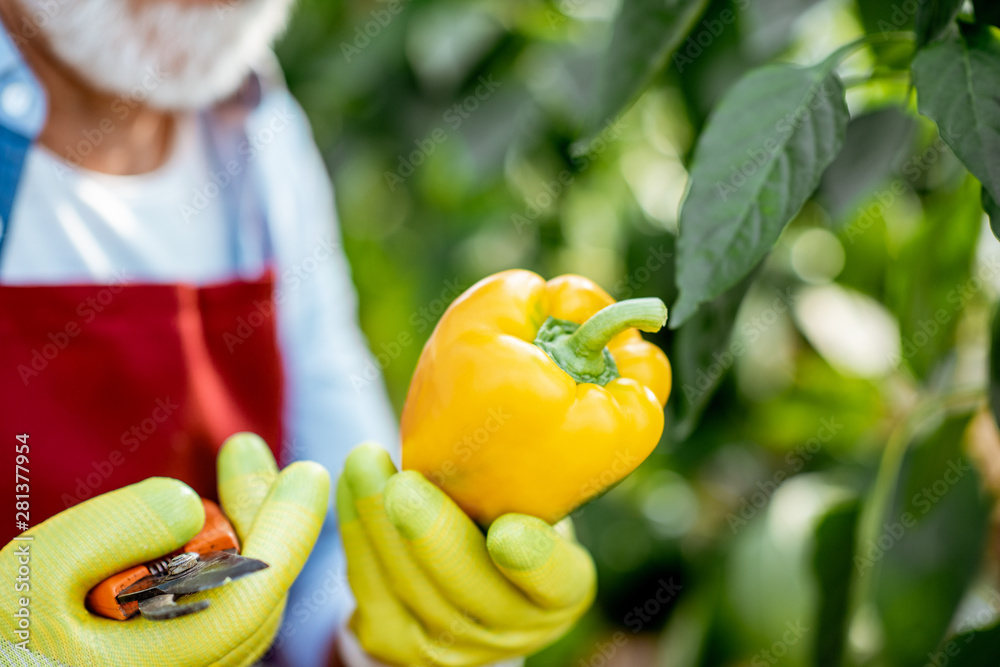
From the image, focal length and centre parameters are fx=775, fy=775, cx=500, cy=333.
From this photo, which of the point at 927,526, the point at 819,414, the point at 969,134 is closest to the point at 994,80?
the point at 969,134

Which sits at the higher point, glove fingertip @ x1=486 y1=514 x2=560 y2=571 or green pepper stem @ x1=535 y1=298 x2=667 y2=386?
green pepper stem @ x1=535 y1=298 x2=667 y2=386

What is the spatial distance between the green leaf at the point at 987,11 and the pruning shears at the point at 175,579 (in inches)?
23.2

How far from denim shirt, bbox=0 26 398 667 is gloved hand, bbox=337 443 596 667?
0.60 ft

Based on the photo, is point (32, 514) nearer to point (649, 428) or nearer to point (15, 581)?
point (15, 581)

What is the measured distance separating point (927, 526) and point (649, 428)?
0.39 m

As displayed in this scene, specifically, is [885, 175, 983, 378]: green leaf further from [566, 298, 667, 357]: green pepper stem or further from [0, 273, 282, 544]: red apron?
[0, 273, 282, 544]: red apron

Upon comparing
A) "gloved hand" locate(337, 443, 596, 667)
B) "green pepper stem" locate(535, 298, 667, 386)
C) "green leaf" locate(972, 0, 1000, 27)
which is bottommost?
"gloved hand" locate(337, 443, 596, 667)

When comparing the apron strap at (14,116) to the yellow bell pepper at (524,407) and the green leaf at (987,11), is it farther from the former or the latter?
the green leaf at (987,11)

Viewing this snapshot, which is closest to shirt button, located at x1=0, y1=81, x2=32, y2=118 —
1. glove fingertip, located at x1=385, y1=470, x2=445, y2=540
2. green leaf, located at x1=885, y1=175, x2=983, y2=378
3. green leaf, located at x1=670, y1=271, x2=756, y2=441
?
glove fingertip, located at x1=385, y1=470, x2=445, y2=540

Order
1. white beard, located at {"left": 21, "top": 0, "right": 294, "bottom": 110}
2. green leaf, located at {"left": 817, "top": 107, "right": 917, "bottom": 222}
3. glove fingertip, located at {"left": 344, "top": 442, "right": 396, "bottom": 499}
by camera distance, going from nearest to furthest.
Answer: glove fingertip, located at {"left": 344, "top": 442, "right": 396, "bottom": 499} < white beard, located at {"left": 21, "top": 0, "right": 294, "bottom": 110} < green leaf, located at {"left": 817, "top": 107, "right": 917, "bottom": 222}

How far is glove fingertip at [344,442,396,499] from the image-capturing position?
0.51 metres

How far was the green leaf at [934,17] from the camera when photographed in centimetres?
50

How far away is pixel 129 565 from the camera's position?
434mm

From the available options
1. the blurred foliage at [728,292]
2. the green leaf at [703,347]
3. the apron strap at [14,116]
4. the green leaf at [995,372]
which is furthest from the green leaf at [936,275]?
the apron strap at [14,116]
